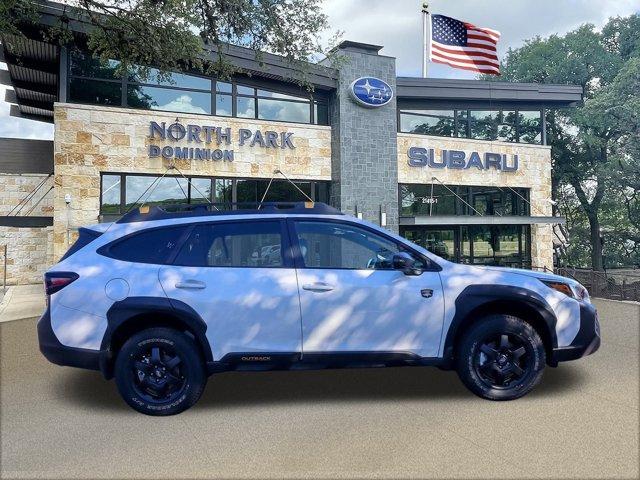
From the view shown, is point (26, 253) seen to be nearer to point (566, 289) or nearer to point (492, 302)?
point (492, 302)

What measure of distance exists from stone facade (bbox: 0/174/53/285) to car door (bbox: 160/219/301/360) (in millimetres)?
15336

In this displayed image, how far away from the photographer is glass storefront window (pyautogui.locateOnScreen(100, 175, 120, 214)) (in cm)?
1379

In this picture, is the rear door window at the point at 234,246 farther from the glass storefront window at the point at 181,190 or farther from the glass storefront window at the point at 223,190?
the glass storefront window at the point at 223,190

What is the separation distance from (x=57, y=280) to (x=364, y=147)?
44.6 feet

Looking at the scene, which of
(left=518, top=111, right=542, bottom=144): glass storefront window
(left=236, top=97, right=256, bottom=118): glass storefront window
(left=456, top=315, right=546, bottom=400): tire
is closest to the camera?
(left=456, top=315, right=546, bottom=400): tire

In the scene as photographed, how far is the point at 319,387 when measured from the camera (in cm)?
526

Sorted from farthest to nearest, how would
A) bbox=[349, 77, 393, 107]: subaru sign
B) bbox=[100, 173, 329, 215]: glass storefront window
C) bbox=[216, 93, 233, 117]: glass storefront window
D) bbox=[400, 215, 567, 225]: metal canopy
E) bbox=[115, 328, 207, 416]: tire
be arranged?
bbox=[400, 215, 567, 225]: metal canopy < bbox=[349, 77, 393, 107]: subaru sign < bbox=[216, 93, 233, 117]: glass storefront window < bbox=[100, 173, 329, 215]: glass storefront window < bbox=[115, 328, 207, 416]: tire

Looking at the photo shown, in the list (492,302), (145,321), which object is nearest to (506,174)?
(492,302)

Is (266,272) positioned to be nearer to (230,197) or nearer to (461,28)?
(230,197)

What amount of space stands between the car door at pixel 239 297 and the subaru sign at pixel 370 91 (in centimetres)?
1317

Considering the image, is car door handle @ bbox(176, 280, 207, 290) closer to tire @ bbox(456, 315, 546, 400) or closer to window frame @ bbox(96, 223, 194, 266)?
window frame @ bbox(96, 223, 194, 266)

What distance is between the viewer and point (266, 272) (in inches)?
182

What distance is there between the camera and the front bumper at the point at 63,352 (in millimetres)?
4406

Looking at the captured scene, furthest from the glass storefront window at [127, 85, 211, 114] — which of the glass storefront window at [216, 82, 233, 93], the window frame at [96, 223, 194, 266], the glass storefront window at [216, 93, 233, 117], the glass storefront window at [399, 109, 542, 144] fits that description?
the window frame at [96, 223, 194, 266]
